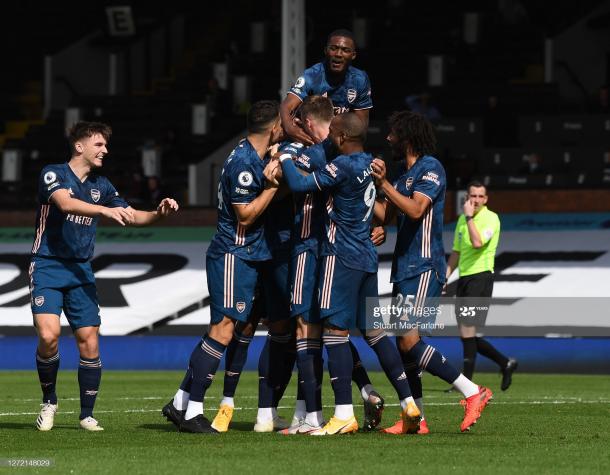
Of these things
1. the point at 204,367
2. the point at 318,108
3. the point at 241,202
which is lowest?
the point at 204,367

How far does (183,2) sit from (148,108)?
6649mm

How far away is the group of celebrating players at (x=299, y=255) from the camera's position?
32.2 ft

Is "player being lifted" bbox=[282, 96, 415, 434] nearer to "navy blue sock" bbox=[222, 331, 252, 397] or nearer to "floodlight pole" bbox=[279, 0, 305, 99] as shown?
"navy blue sock" bbox=[222, 331, 252, 397]

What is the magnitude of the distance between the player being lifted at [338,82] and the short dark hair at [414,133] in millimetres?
345

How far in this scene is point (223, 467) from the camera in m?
8.06

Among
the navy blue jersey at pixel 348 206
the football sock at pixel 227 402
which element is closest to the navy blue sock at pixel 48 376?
the football sock at pixel 227 402

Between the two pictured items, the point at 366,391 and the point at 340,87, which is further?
the point at 340,87

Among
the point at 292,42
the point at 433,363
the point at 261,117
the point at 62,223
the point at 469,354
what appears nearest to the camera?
the point at 433,363

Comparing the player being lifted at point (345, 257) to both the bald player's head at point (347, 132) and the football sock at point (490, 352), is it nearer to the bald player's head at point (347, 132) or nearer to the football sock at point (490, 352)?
the bald player's head at point (347, 132)

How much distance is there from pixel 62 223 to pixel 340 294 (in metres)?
2.17

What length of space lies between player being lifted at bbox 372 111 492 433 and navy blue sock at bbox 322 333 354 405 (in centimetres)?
51

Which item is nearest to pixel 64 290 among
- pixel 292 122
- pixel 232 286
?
pixel 232 286

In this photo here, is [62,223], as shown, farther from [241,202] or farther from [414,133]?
[414,133]

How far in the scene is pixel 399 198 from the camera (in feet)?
32.0
